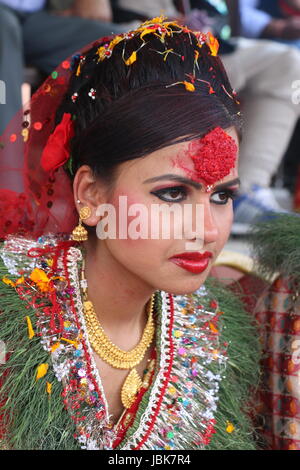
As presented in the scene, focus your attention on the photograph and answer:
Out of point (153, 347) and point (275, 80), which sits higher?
point (275, 80)

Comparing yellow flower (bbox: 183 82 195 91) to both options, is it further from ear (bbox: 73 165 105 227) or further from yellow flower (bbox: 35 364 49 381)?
yellow flower (bbox: 35 364 49 381)

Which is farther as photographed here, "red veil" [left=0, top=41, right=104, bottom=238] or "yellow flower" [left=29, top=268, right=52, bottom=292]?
"red veil" [left=0, top=41, right=104, bottom=238]

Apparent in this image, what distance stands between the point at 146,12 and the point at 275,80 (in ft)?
2.66

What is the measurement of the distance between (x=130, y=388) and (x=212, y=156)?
585 mm

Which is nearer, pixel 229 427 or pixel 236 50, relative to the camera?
pixel 229 427

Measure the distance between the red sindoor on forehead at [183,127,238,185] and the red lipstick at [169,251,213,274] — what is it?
0.15m

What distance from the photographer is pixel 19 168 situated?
1.61 metres

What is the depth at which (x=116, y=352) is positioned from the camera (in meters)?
1.39

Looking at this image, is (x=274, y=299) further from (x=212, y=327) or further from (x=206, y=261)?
(x=206, y=261)

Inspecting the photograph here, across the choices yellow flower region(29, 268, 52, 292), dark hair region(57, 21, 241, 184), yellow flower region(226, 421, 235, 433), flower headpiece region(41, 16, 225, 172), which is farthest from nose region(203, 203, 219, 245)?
yellow flower region(226, 421, 235, 433)

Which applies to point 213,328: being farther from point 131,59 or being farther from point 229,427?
point 131,59

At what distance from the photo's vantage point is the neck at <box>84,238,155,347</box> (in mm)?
1346

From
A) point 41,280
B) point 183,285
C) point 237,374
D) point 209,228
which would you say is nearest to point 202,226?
point 209,228
